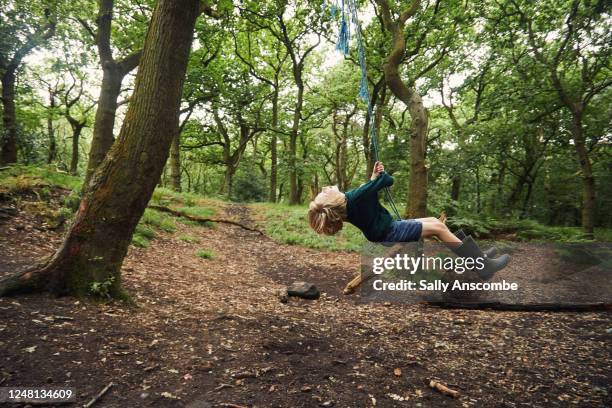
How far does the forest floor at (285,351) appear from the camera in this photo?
2520 millimetres

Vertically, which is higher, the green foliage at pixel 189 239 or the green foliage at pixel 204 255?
the green foliage at pixel 189 239

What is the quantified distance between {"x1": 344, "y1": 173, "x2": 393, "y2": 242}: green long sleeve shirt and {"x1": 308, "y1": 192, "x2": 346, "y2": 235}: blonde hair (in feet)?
0.32

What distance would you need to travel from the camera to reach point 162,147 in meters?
3.68

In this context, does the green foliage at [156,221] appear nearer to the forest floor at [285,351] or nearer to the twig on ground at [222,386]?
the forest floor at [285,351]

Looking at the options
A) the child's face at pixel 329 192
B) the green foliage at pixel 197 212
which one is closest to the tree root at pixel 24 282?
the child's face at pixel 329 192

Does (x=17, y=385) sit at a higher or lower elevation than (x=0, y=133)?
lower

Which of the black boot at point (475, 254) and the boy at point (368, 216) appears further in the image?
the black boot at point (475, 254)

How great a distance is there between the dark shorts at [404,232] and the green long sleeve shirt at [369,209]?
0.07 meters

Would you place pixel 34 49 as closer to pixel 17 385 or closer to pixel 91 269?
pixel 91 269

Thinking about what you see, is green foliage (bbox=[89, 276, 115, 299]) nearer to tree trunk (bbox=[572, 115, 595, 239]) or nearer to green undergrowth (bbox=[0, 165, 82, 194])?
green undergrowth (bbox=[0, 165, 82, 194])

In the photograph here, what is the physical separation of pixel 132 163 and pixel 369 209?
9.12ft

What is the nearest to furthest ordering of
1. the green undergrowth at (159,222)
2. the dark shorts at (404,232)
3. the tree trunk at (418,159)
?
the dark shorts at (404,232) < the tree trunk at (418,159) < the green undergrowth at (159,222)

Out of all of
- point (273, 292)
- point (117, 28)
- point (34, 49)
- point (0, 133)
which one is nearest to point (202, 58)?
point (117, 28)

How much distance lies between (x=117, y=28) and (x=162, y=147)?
11022mm
